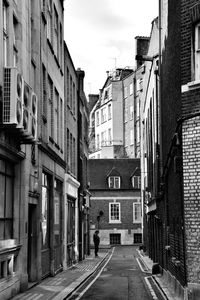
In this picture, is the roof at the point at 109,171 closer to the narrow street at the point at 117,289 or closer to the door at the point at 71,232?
the door at the point at 71,232

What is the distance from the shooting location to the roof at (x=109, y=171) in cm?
6525

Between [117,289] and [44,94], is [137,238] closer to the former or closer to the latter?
[44,94]

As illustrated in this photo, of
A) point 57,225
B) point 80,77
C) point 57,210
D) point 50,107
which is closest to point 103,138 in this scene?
point 80,77

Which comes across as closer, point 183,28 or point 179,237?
point 183,28

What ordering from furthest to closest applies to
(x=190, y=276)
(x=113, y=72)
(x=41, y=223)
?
(x=113, y=72)
(x=41, y=223)
(x=190, y=276)

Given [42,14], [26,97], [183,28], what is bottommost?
[26,97]

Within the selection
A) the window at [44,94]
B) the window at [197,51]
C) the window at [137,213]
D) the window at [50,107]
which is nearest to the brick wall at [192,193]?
the window at [197,51]

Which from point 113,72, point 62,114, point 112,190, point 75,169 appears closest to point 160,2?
point 62,114

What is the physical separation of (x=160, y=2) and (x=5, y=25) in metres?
9.70

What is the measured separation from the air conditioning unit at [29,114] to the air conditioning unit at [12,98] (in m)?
0.63

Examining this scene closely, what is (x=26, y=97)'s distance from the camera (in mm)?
14570

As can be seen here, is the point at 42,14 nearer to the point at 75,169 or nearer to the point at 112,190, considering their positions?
the point at 75,169

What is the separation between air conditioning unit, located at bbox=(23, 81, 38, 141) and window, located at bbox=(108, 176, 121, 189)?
50.0 metres

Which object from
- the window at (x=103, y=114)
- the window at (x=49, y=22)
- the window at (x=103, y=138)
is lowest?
the window at (x=49, y=22)
